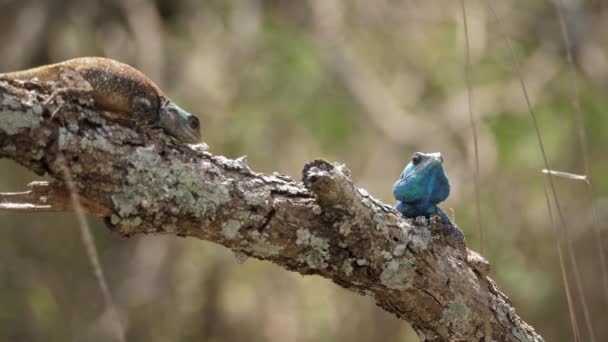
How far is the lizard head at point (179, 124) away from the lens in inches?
87.4

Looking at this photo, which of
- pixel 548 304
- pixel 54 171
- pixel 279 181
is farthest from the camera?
pixel 548 304

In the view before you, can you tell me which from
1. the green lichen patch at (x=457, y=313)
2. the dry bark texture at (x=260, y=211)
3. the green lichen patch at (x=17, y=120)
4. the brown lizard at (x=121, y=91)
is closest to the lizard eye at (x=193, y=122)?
the brown lizard at (x=121, y=91)

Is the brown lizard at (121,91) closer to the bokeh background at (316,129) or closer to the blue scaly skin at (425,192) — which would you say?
the blue scaly skin at (425,192)

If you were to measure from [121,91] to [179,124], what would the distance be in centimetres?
19

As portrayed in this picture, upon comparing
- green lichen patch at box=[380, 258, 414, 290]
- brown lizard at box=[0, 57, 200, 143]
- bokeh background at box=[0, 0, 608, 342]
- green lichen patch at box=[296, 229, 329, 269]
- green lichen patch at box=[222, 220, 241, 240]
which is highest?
bokeh background at box=[0, 0, 608, 342]

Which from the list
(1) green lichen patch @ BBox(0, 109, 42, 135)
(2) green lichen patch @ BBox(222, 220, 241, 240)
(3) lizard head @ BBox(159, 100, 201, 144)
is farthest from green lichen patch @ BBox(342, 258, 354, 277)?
(1) green lichen patch @ BBox(0, 109, 42, 135)

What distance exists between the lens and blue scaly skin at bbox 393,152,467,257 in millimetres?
2307

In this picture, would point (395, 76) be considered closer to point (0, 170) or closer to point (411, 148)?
point (411, 148)

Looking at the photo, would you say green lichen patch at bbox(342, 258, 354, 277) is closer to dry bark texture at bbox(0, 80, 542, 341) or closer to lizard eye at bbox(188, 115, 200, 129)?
dry bark texture at bbox(0, 80, 542, 341)

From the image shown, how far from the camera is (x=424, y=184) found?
94.3 inches

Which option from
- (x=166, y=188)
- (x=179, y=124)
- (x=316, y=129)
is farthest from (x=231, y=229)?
(x=316, y=129)

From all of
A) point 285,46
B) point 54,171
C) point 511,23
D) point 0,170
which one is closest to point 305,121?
Answer: point 285,46

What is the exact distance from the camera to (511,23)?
641cm

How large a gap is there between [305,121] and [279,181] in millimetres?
3846
